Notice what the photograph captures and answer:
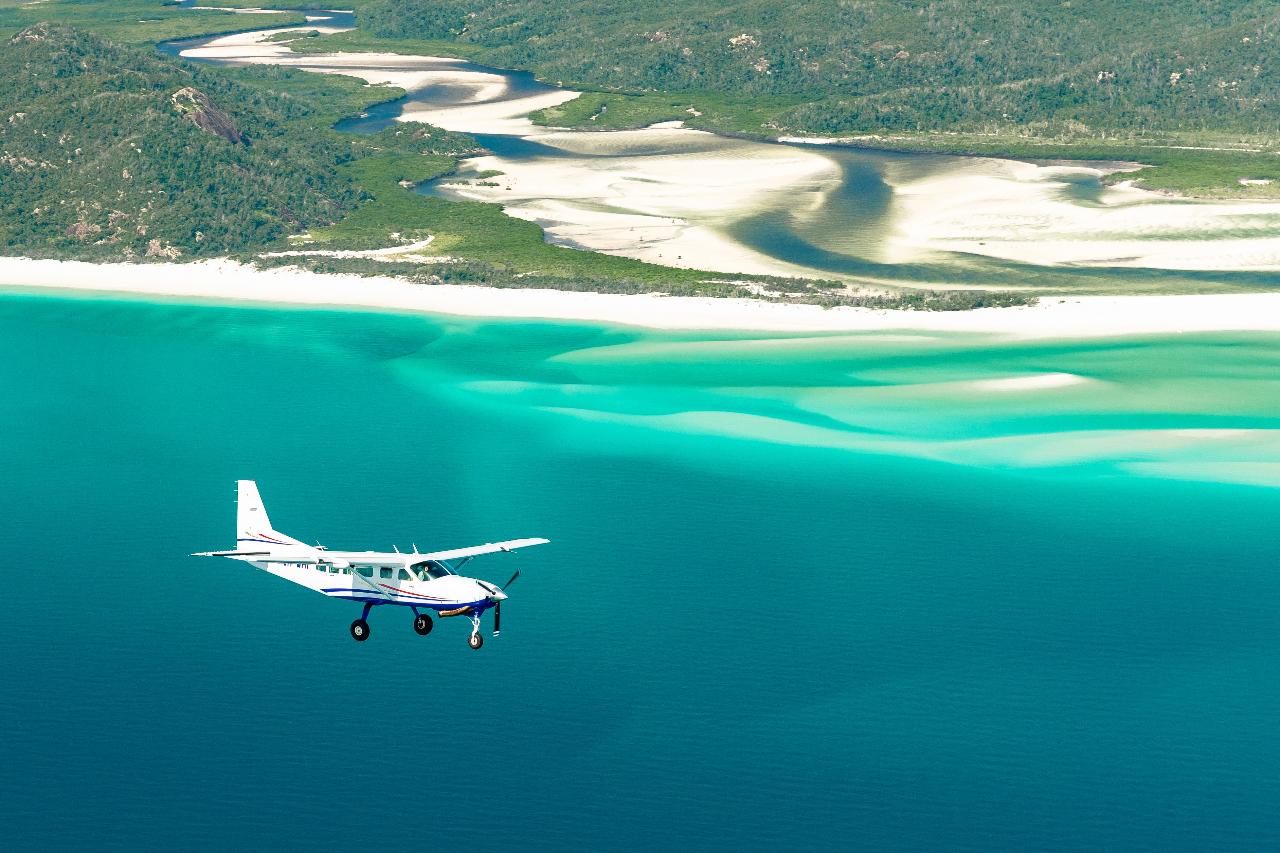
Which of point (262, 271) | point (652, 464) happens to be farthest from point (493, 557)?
point (262, 271)

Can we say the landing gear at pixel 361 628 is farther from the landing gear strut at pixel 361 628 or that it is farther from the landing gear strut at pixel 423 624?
the landing gear strut at pixel 423 624

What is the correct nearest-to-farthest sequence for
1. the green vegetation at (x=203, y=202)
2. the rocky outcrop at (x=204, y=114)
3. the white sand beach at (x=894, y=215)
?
the green vegetation at (x=203, y=202)
the white sand beach at (x=894, y=215)
the rocky outcrop at (x=204, y=114)

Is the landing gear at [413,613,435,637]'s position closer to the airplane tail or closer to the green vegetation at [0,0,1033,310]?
the airplane tail

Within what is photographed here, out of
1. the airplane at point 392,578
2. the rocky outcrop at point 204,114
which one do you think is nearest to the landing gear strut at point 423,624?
the airplane at point 392,578

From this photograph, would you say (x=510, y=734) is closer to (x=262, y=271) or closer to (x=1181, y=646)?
(x=1181, y=646)

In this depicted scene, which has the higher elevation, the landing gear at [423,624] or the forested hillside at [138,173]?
the forested hillside at [138,173]

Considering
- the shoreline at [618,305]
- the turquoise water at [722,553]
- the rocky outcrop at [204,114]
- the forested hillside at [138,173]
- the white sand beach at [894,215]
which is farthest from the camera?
the rocky outcrop at [204,114]

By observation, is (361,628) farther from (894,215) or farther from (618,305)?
(894,215)

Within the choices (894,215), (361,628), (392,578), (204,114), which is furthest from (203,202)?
(392,578)

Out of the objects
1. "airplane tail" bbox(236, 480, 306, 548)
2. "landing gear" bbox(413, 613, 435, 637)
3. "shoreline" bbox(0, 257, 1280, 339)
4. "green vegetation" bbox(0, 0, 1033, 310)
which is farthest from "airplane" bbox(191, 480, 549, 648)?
"green vegetation" bbox(0, 0, 1033, 310)
